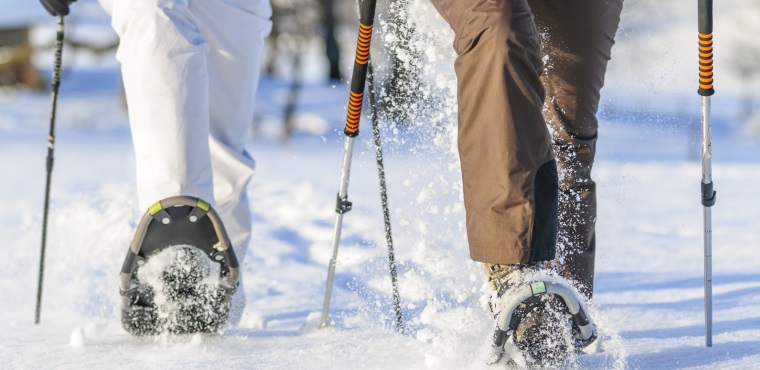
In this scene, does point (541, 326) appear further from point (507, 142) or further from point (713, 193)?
point (713, 193)

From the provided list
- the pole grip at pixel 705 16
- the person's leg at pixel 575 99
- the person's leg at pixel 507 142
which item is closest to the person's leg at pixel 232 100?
the person's leg at pixel 575 99

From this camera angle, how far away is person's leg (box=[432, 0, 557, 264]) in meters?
1.95

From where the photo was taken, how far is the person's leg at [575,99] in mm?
2523

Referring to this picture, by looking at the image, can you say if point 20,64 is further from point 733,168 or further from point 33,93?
point 733,168

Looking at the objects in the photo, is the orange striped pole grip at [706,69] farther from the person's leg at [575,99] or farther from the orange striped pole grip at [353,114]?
the orange striped pole grip at [353,114]

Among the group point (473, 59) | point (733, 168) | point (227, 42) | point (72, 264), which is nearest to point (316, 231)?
point (72, 264)

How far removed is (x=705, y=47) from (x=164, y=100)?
152 cm

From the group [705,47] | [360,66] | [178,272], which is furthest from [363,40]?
[705,47]

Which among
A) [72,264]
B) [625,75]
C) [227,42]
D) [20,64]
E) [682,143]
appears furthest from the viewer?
[20,64]

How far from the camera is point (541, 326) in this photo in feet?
6.71

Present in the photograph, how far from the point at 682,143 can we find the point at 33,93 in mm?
16280

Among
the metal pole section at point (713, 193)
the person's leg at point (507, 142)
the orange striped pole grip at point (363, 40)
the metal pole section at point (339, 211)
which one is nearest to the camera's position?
the person's leg at point (507, 142)

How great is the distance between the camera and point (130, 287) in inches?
101

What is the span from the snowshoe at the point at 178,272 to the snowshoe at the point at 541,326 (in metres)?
0.89
